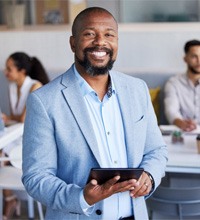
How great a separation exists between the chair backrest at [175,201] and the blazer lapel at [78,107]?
1127mm

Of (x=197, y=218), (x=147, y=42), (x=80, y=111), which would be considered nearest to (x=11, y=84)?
(x=147, y=42)

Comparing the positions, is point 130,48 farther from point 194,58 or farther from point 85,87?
point 85,87

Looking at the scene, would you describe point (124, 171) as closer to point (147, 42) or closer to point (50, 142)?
point (50, 142)

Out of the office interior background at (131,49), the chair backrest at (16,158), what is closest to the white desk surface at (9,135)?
the chair backrest at (16,158)

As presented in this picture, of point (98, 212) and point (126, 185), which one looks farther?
point (98, 212)

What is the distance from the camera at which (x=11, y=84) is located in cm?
518

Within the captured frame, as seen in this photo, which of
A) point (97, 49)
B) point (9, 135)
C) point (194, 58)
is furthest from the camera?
point (194, 58)

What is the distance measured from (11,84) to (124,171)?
350 centimetres

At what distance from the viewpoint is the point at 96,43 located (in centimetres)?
191

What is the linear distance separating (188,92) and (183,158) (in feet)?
5.16

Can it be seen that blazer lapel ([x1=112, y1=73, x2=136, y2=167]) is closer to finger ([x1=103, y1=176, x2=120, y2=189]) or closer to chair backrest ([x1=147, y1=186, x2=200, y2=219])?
finger ([x1=103, y1=176, x2=120, y2=189])

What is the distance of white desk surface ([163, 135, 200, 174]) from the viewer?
10.9ft

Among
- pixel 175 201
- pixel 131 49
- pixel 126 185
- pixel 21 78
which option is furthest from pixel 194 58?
pixel 126 185

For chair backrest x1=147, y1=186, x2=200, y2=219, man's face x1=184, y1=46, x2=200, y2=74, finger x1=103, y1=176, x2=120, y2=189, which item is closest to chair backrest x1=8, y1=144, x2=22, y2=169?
chair backrest x1=147, y1=186, x2=200, y2=219
